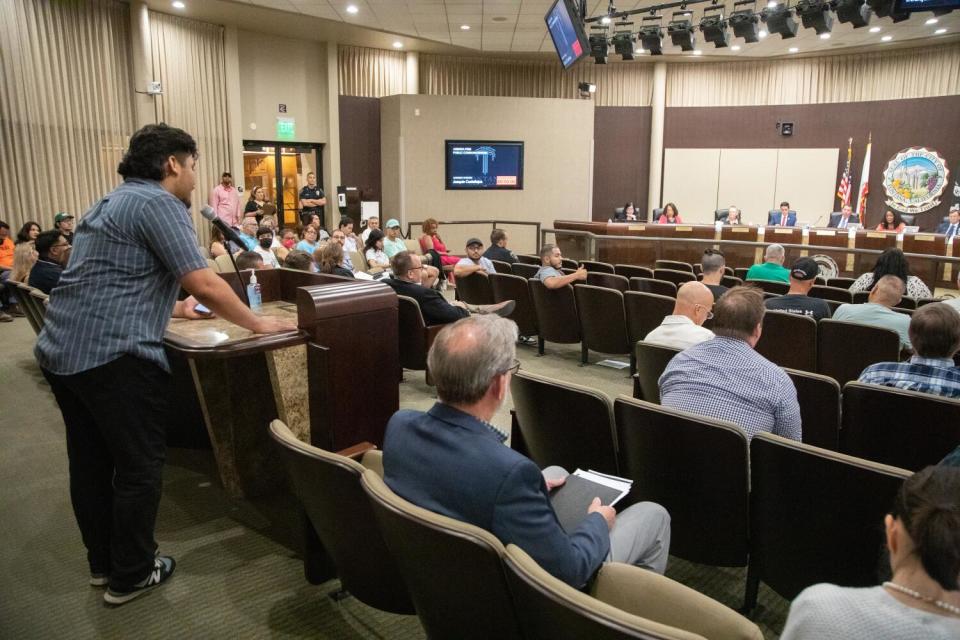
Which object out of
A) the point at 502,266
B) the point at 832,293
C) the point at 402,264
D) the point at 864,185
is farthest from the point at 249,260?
the point at 864,185

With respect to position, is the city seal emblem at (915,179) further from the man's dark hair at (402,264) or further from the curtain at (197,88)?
the man's dark hair at (402,264)

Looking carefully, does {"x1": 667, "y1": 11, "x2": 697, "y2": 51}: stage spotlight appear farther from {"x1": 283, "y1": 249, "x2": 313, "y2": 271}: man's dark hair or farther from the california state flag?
{"x1": 283, "y1": 249, "x2": 313, "y2": 271}: man's dark hair

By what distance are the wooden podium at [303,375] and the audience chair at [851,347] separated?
262cm

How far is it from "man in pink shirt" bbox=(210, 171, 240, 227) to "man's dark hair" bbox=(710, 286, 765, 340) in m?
9.49

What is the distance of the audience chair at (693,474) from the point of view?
1.97 metres

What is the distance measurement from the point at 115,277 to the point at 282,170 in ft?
35.6

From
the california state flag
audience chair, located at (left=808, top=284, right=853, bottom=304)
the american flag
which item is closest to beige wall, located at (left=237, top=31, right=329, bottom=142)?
audience chair, located at (left=808, top=284, right=853, bottom=304)

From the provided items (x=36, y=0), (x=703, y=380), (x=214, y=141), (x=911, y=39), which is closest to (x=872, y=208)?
(x=911, y=39)

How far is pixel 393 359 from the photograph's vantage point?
2723 mm

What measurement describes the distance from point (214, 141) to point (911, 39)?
12.4 metres

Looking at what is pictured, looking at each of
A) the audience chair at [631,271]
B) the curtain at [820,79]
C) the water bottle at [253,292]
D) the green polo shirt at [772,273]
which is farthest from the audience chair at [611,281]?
the curtain at [820,79]

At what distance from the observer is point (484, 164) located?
13.0 metres

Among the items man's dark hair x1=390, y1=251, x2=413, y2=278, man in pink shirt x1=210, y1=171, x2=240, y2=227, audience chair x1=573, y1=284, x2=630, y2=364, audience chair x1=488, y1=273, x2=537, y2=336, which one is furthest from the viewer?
man in pink shirt x1=210, y1=171, x2=240, y2=227

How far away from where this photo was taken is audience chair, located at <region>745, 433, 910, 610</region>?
65.4 inches
